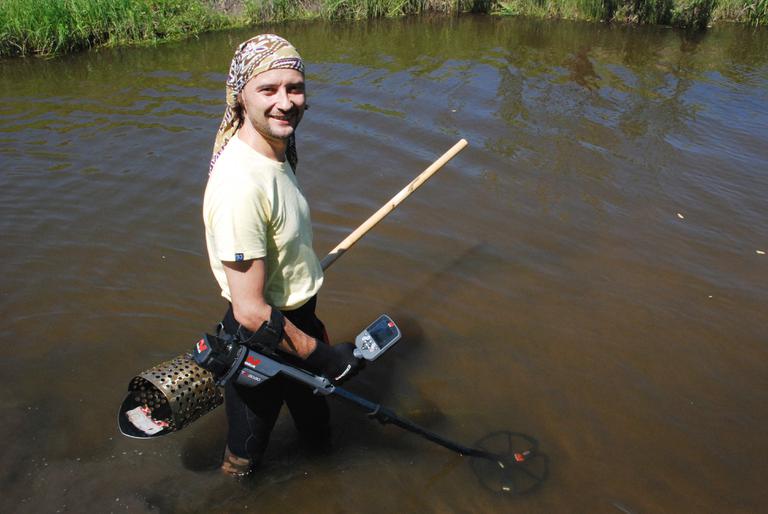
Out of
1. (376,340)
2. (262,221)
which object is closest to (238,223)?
(262,221)

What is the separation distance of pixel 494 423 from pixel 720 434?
1272 millimetres

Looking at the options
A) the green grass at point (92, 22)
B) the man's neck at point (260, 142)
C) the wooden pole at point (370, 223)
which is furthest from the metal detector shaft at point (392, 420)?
the green grass at point (92, 22)

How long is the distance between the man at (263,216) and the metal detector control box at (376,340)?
11 centimetres

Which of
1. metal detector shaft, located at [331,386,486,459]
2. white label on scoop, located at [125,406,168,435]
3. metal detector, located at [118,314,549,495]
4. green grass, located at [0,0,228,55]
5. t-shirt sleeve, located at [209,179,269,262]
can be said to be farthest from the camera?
green grass, located at [0,0,228,55]

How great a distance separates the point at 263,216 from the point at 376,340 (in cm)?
85

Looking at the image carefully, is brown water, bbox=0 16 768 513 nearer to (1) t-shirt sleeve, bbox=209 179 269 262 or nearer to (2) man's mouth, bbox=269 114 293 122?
(1) t-shirt sleeve, bbox=209 179 269 262

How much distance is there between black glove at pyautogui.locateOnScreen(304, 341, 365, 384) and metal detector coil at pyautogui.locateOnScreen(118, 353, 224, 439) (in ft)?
1.35

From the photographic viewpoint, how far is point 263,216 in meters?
2.38

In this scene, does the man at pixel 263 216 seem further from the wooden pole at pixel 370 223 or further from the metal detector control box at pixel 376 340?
the wooden pole at pixel 370 223

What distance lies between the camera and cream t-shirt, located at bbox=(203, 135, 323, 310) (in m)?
2.30

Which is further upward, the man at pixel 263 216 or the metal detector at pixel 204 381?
the man at pixel 263 216

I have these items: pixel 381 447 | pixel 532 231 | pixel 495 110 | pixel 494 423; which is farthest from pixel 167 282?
pixel 495 110

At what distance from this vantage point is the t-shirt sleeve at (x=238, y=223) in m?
2.29

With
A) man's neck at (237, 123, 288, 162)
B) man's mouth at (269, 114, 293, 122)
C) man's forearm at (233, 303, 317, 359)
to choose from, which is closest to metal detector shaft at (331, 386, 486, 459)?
man's forearm at (233, 303, 317, 359)
